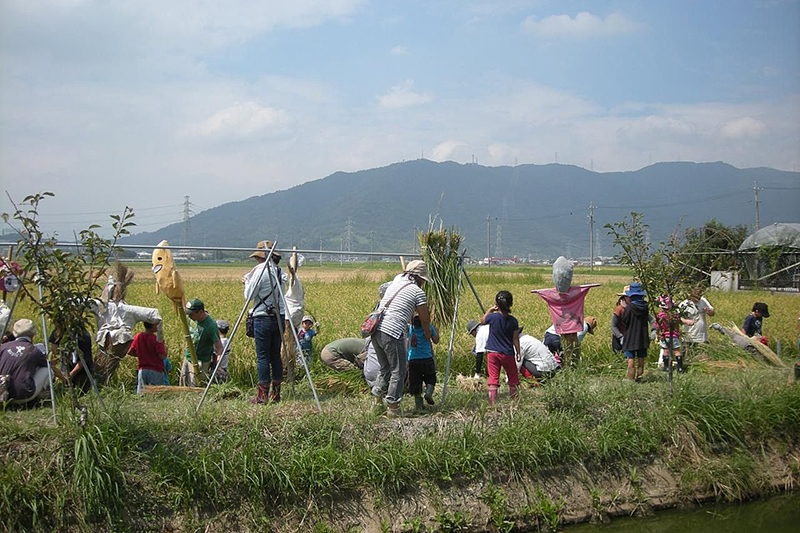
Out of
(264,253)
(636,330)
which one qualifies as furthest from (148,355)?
(636,330)

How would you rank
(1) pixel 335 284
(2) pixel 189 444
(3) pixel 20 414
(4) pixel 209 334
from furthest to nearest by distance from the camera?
(1) pixel 335 284, (4) pixel 209 334, (3) pixel 20 414, (2) pixel 189 444

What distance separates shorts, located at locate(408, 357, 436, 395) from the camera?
25.4 ft

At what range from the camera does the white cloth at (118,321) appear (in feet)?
28.0

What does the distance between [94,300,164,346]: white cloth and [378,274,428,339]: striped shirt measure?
10.8 ft

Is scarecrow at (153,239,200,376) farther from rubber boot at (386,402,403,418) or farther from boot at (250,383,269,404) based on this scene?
rubber boot at (386,402,403,418)

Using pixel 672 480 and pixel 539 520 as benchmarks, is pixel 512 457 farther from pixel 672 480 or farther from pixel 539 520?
pixel 672 480

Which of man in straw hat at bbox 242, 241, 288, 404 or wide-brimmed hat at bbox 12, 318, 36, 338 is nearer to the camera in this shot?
wide-brimmed hat at bbox 12, 318, 36, 338

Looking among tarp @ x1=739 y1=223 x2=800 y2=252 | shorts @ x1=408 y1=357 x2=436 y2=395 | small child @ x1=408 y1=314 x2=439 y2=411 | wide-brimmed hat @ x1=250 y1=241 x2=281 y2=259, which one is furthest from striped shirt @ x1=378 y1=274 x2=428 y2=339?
tarp @ x1=739 y1=223 x2=800 y2=252

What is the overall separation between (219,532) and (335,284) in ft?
63.5

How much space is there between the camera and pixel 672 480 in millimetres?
7273

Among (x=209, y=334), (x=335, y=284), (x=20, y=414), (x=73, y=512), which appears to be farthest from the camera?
(x=335, y=284)

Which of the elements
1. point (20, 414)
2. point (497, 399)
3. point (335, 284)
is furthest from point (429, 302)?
point (335, 284)

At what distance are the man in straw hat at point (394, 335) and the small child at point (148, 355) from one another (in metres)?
3.17

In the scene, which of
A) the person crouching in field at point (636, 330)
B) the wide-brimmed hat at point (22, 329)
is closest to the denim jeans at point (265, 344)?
the wide-brimmed hat at point (22, 329)
